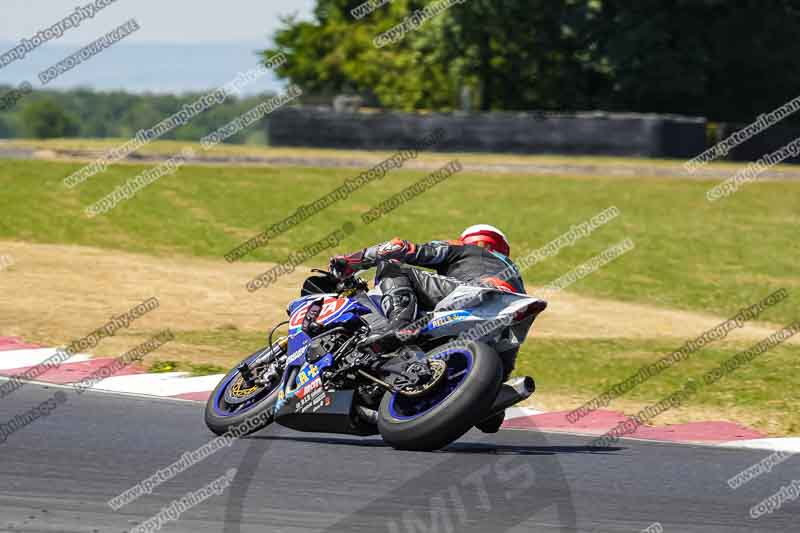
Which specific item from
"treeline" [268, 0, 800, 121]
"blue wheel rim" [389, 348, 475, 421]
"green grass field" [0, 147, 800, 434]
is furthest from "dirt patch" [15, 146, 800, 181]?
"blue wheel rim" [389, 348, 475, 421]

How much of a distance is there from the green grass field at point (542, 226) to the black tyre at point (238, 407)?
15.8 ft

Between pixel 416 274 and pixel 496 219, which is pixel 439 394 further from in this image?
pixel 496 219

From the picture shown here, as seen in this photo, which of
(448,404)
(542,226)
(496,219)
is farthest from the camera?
(496,219)

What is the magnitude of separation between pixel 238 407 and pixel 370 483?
1859 millimetres

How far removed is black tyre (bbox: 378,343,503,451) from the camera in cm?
789

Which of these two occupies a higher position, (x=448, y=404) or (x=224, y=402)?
(x=448, y=404)

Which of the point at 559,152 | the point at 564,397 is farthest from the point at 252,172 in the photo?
the point at 564,397

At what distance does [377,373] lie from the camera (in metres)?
8.58

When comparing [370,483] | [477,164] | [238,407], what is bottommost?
[477,164]

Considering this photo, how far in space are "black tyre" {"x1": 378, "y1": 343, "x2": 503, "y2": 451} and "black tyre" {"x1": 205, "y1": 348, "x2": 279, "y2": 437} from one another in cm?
100

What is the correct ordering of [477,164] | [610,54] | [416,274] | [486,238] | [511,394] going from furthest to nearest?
[610,54]
[477,164]
[486,238]
[416,274]
[511,394]

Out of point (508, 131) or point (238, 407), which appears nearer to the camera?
point (238, 407)

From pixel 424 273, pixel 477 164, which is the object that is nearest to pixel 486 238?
pixel 424 273

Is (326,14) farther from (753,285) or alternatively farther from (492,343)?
(492,343)
